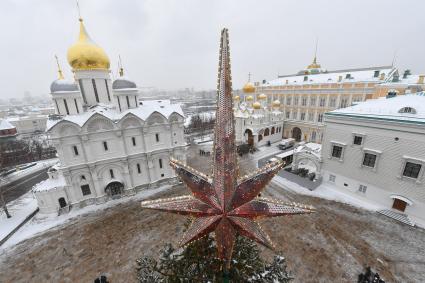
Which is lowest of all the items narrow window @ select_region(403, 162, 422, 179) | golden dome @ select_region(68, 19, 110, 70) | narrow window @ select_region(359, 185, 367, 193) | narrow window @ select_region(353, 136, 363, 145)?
narrow window @ select_region(359, 185, 367, 193)

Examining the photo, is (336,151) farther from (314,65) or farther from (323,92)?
(314,65)

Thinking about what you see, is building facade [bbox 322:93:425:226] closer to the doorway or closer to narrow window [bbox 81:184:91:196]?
the doorway

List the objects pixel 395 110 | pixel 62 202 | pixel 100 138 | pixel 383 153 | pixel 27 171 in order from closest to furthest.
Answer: pixel 395 110 < pixel 383 153 < pixel 100 138 < pixel 62 202 < pixel 27 171

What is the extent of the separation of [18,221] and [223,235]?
77.0 ft

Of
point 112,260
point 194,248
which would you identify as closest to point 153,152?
point 112,260

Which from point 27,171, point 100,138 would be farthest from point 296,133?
point 27,171

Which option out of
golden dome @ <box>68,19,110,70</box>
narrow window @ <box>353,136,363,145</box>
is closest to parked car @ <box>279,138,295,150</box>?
narrow window @ <box>353,136,363,145</box>

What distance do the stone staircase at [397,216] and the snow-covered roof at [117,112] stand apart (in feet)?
70.9

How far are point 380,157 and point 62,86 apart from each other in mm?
29665

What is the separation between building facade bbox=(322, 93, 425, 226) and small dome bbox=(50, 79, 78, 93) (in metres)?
25.3

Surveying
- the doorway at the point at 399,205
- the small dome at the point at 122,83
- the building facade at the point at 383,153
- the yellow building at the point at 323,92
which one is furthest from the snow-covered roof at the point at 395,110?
the small dome at the point at 122,83

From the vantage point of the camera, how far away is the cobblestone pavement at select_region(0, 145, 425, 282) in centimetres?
1142

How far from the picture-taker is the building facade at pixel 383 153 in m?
14.2

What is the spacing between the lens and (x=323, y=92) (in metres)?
31.7
